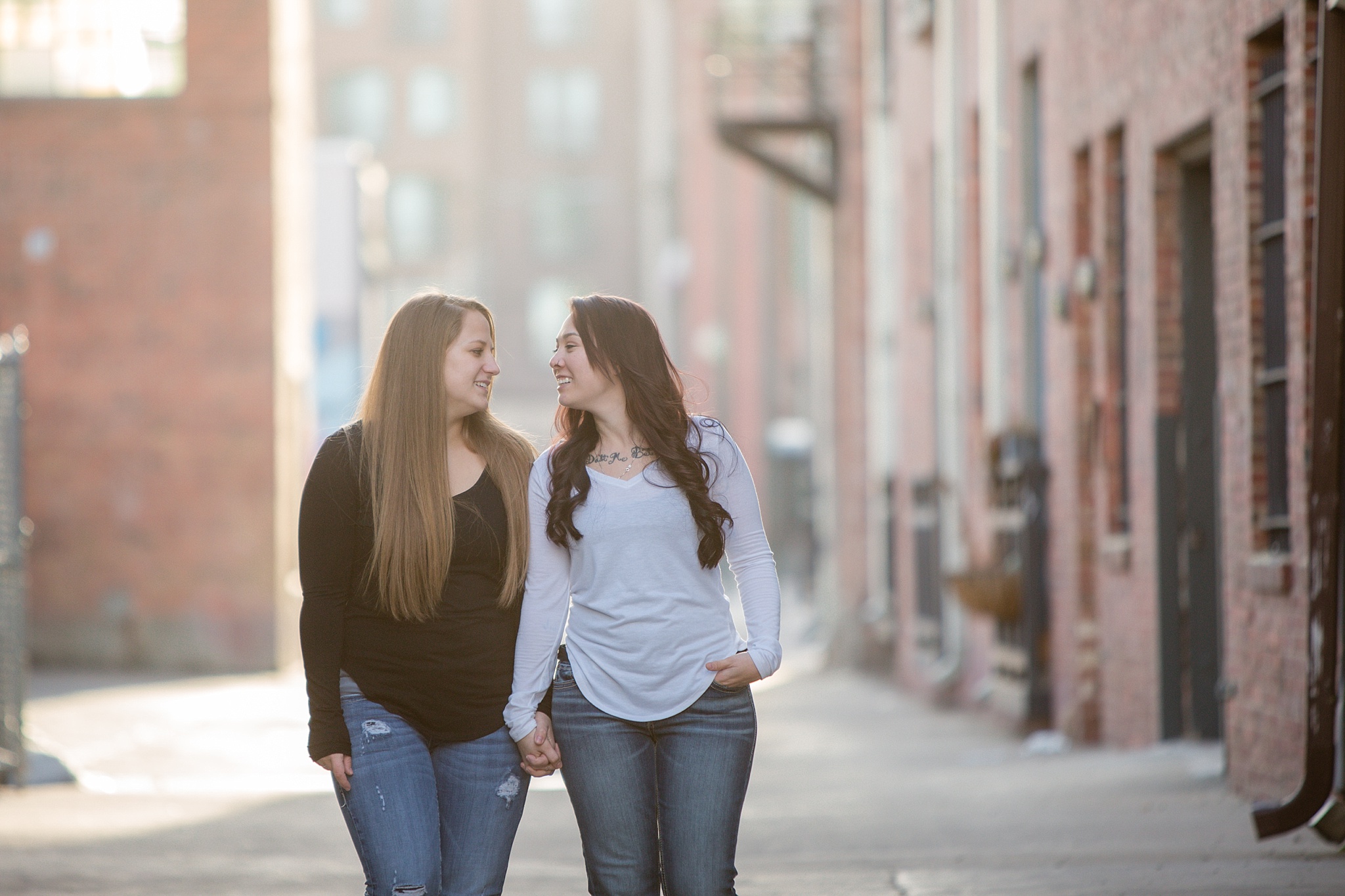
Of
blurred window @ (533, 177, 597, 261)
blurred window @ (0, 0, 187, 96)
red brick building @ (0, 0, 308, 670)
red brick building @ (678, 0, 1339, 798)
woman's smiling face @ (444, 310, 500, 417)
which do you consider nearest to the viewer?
woman's smiling face @ (444, 310, 500, 417)

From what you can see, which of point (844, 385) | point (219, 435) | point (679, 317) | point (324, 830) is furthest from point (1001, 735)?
point (679, 317)

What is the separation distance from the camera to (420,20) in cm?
6094

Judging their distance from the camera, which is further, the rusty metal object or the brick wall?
the brick wall

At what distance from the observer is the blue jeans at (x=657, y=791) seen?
4.03 m

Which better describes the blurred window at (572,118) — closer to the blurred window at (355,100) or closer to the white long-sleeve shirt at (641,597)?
the blurred window at (355,100)

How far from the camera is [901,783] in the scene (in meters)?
10.4

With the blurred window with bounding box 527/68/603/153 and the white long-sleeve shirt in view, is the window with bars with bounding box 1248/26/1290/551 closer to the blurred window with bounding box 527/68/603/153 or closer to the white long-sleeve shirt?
the white long-sleeve shirt

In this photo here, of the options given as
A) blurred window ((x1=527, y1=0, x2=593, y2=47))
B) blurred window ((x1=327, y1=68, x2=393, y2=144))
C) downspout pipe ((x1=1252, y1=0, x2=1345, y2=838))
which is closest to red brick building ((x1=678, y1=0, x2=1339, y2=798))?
downspout pipe ((x1=1252, y1=0, x2=1345, y2=838))

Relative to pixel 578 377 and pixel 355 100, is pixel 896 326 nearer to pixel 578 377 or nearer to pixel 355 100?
pixel 578 377

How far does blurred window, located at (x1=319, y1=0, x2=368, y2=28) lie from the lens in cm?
6119

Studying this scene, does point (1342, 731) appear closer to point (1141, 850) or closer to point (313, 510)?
point (1141, 850)

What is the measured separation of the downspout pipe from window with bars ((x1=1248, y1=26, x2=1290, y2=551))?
1.24 meters

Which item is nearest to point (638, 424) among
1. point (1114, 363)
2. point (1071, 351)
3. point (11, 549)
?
point (11, 549)

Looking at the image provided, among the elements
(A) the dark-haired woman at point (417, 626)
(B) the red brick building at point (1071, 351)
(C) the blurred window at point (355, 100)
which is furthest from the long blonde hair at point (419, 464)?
(C) the blurred window at point (355, 100)
